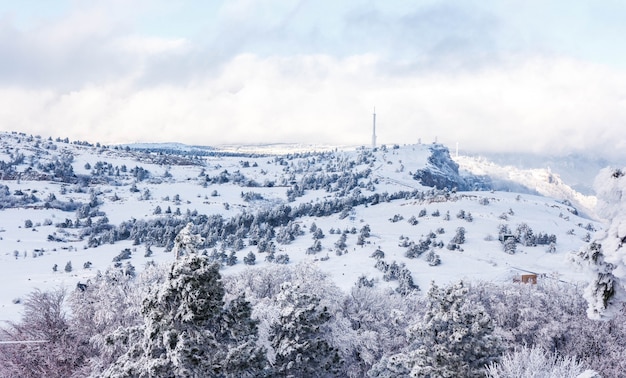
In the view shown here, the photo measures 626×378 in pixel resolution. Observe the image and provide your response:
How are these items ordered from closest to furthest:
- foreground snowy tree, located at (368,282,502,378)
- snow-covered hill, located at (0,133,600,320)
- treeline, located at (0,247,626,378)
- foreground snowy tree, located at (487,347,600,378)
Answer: treeline, located at (0,247,626,378), foreground snowy tree, located at (487,347,600,378), foreground snowy tree, located at (368,282,502,378), snow-covered hill, located at (0,133,600,320)

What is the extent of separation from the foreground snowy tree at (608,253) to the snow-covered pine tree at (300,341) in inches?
918

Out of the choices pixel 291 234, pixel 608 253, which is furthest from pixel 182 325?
pixel 291 234

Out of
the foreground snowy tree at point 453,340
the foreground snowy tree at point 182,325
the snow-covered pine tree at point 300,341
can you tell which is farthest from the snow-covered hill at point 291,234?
the foreground snowy tree at point 182,325

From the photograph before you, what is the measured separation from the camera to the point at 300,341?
105 feet

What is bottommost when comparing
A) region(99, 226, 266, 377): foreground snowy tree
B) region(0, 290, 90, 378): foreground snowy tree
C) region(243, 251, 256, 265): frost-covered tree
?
region(243, 251, 256, 265): frost-covered tree

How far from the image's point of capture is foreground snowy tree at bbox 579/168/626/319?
919 cm

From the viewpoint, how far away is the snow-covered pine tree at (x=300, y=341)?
31.7m

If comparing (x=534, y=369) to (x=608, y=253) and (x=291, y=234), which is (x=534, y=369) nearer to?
(x=608, y=253)

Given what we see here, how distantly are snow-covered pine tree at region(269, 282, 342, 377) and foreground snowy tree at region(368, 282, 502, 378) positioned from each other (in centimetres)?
558

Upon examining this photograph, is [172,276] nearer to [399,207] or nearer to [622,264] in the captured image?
[622,264]

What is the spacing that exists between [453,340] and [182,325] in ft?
62.8

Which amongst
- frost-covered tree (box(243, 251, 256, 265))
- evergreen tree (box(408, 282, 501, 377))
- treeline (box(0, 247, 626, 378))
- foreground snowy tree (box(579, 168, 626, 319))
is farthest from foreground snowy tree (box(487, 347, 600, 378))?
frost-covered tree (box(243, 251, 256, 265))

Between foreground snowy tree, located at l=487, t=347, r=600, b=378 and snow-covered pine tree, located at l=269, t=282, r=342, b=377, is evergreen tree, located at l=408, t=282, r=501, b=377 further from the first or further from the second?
snow-covered pine tree, located at l=269, t=282, r=342, b=377

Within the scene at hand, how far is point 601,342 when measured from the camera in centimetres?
4703
